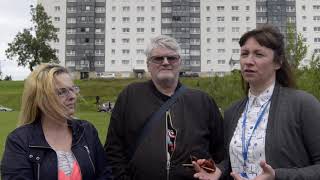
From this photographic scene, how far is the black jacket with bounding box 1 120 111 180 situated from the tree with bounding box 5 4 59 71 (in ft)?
235

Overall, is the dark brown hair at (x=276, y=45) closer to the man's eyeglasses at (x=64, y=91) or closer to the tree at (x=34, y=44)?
the man's eyeglasses at (x=64, y=91)

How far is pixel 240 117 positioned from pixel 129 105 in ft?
3.98

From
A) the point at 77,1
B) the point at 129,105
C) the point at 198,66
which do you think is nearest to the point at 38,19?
the point at 77,1

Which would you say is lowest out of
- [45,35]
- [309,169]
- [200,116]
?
[309,169]

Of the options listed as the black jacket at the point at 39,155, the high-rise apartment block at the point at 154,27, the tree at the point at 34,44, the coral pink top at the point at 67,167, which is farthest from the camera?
the high-rise apartment block at the point at 154,27

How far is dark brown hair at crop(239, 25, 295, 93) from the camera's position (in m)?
4.07

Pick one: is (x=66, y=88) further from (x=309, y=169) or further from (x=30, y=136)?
(x=309, y=169)

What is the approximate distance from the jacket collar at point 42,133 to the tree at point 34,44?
7146 centimetres

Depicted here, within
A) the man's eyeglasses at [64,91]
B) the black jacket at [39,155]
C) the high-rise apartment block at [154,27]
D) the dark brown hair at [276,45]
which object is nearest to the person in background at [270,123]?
the dark brown hair at [276,45]

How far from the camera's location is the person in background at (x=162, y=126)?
474 cm

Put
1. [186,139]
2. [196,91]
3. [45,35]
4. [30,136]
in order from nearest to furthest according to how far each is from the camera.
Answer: [30,136] → [186,139] → [196,91] → [45,35]

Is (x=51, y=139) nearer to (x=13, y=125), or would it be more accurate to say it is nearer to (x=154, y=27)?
(x=13, y=125)

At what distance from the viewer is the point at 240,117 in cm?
429

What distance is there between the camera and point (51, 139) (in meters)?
4.24
